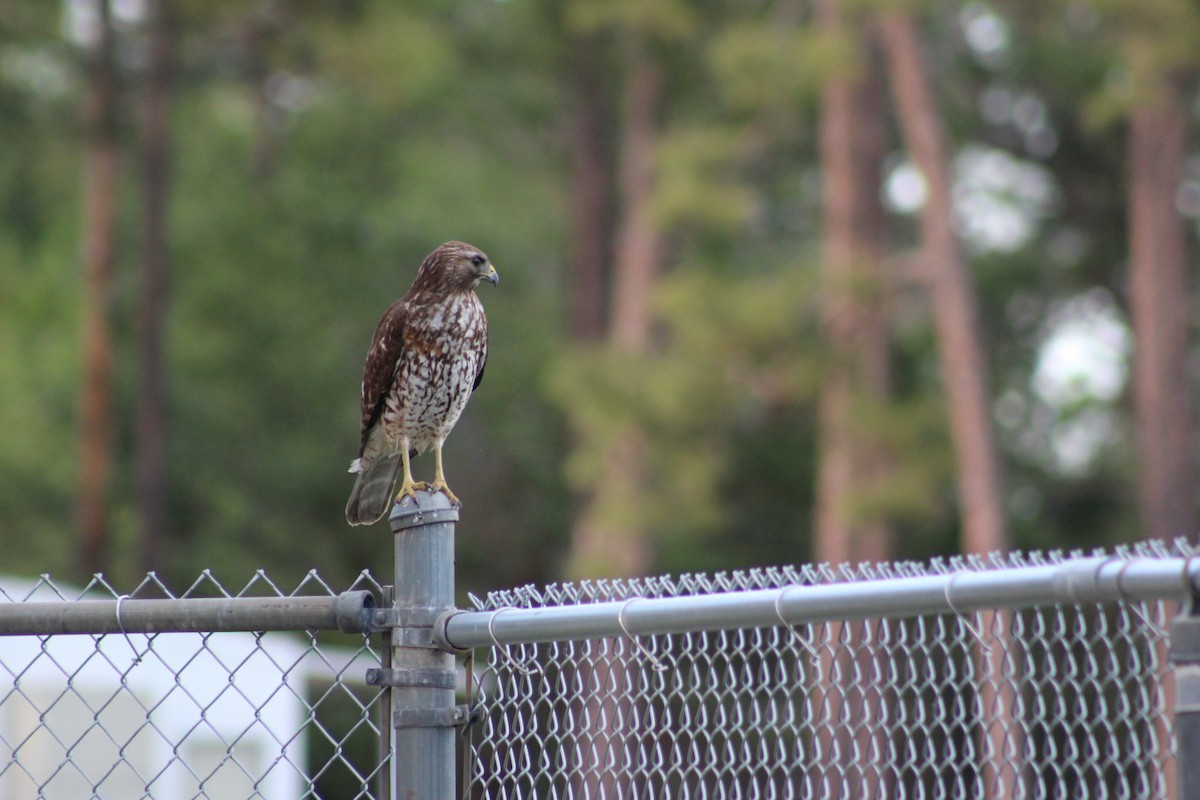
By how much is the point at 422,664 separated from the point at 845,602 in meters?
0.70

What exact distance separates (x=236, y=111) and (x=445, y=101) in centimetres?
551

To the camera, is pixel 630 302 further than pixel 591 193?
No

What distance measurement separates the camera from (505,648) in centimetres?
254

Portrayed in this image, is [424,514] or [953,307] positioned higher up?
[953,307]

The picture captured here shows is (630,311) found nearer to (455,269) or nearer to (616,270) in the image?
(616,270)

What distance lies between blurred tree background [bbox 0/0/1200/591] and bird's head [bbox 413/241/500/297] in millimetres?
9861

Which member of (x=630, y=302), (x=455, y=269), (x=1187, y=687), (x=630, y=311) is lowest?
(x=1187, y=687)

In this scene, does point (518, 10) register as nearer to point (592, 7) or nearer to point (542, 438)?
point (592, 7)

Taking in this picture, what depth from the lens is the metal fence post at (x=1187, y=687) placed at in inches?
71.5

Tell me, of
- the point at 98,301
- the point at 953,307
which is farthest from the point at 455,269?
the point at 98,301

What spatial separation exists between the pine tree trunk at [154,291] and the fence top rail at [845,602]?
1712 centimetres

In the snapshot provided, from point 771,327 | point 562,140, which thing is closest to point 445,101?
point 562,140

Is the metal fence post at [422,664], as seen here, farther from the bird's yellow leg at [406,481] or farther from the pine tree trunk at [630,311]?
the pine tree trunk at [630,311]

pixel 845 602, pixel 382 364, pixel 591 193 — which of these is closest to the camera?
pixel 845 602
